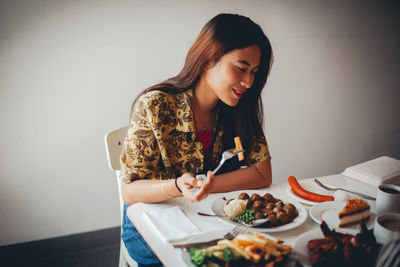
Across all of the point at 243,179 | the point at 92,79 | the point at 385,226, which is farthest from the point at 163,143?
the point at 92,79

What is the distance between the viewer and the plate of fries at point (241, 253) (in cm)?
81

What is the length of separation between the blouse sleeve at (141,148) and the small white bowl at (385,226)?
32.8 inches

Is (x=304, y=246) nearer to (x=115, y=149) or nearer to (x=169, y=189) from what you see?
(x=169, y=189)

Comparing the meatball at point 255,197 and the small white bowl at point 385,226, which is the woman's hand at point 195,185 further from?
the small white bowl at point 385,226

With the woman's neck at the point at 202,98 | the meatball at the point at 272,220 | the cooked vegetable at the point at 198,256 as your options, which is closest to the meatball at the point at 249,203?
the meatball at the point at 272,220

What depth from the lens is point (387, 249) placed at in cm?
78

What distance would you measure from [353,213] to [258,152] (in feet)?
1.93

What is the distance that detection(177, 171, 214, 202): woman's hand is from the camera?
3.31 ft

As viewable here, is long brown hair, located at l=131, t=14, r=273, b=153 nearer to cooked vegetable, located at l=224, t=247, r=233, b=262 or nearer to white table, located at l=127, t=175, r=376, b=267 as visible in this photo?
white table, located at l=127, t=175, r=376, b=267

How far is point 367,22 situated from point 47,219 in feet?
10.9

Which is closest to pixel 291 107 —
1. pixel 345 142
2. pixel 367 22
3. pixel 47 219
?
pixel 345 142

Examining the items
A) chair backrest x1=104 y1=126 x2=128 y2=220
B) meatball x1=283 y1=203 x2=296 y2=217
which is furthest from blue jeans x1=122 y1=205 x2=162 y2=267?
meatball x1=283 y1=203 x2=296 y2=217

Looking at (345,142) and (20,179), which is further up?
(20,179)

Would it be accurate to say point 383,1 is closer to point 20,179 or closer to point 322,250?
point 322,250
